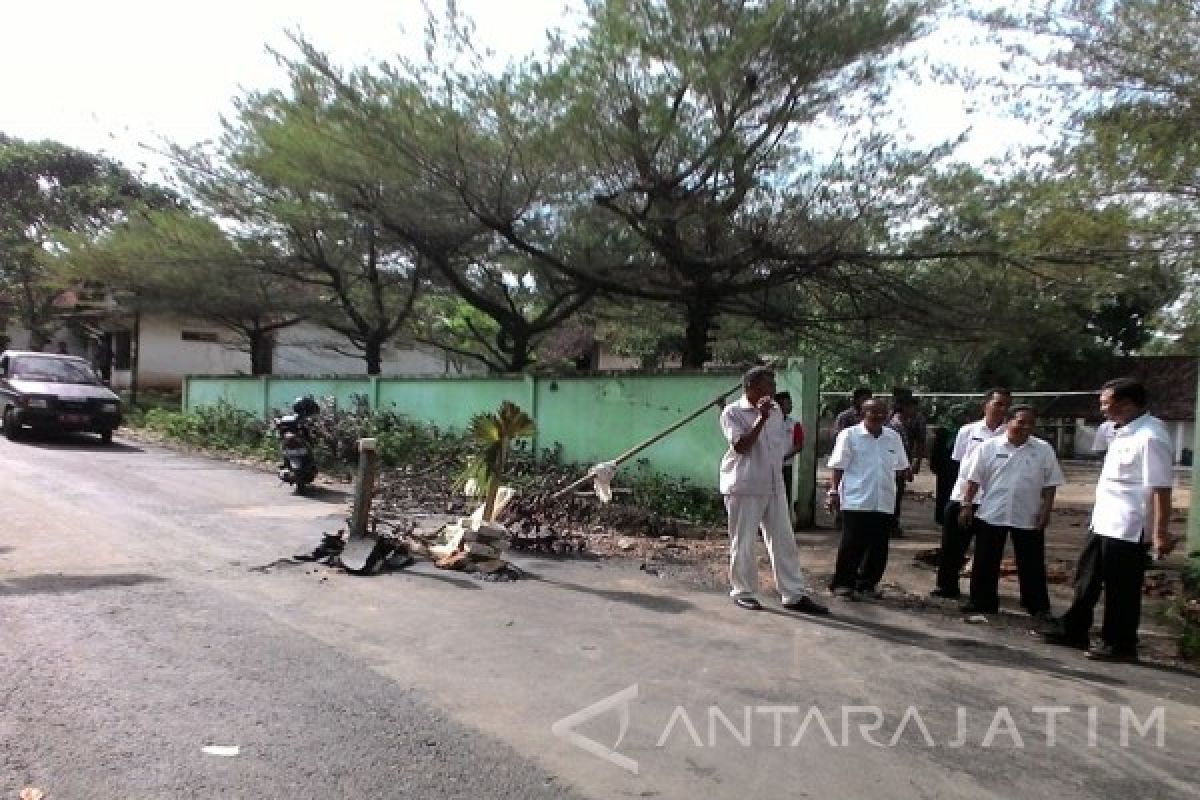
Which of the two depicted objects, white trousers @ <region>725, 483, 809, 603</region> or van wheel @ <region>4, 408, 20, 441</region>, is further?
van wheel @ <region>4, 408, 20, 441</region>

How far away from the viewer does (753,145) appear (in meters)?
12.0

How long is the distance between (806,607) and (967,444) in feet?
7.65

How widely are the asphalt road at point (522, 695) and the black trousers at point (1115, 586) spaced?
0.24 metres

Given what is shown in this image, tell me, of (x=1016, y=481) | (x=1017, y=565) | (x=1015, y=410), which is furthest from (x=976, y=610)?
(x=1015, y=410)

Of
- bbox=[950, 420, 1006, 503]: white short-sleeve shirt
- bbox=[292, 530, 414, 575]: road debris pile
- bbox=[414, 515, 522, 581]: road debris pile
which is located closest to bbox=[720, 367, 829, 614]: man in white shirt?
bbox=[950, 420, 1006, 503]: white short-sleeve shirt

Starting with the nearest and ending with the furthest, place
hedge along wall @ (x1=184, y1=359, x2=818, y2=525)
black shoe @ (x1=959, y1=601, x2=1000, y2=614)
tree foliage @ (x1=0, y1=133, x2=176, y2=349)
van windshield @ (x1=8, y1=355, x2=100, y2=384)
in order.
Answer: black shoe @ (x1=959, y1=601, x2=1000, y2=614), hedge along wall @ (x1=184, y1=359, x2=818, y2=525), van windshield @ (x1=8, y1=355, x2=100, y2=384), tree foliage @ (x1=0, y1=133, x2=176, y2=349)

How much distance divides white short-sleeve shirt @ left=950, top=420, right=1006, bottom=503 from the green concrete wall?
7.67ft

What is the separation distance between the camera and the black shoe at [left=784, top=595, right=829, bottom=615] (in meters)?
6.39

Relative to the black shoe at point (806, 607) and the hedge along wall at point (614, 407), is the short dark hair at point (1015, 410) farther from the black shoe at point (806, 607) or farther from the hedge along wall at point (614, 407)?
the hedge along wall at point (614, 407)

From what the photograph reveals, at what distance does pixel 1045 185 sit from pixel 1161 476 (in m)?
6.74

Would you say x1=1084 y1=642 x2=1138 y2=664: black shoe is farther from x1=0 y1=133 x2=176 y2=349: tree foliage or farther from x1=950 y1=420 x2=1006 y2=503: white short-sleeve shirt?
x1=0 y1=133 x2=176 y2=349: tree foliage

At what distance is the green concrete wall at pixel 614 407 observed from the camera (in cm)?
1030

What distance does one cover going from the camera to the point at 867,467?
274 inches

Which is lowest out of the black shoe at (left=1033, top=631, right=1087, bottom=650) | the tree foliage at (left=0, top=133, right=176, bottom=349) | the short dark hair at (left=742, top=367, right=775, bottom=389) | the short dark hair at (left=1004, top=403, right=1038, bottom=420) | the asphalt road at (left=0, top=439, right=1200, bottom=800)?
the asphalt road at (left=0, top=439, right=1200, bottom=800)
